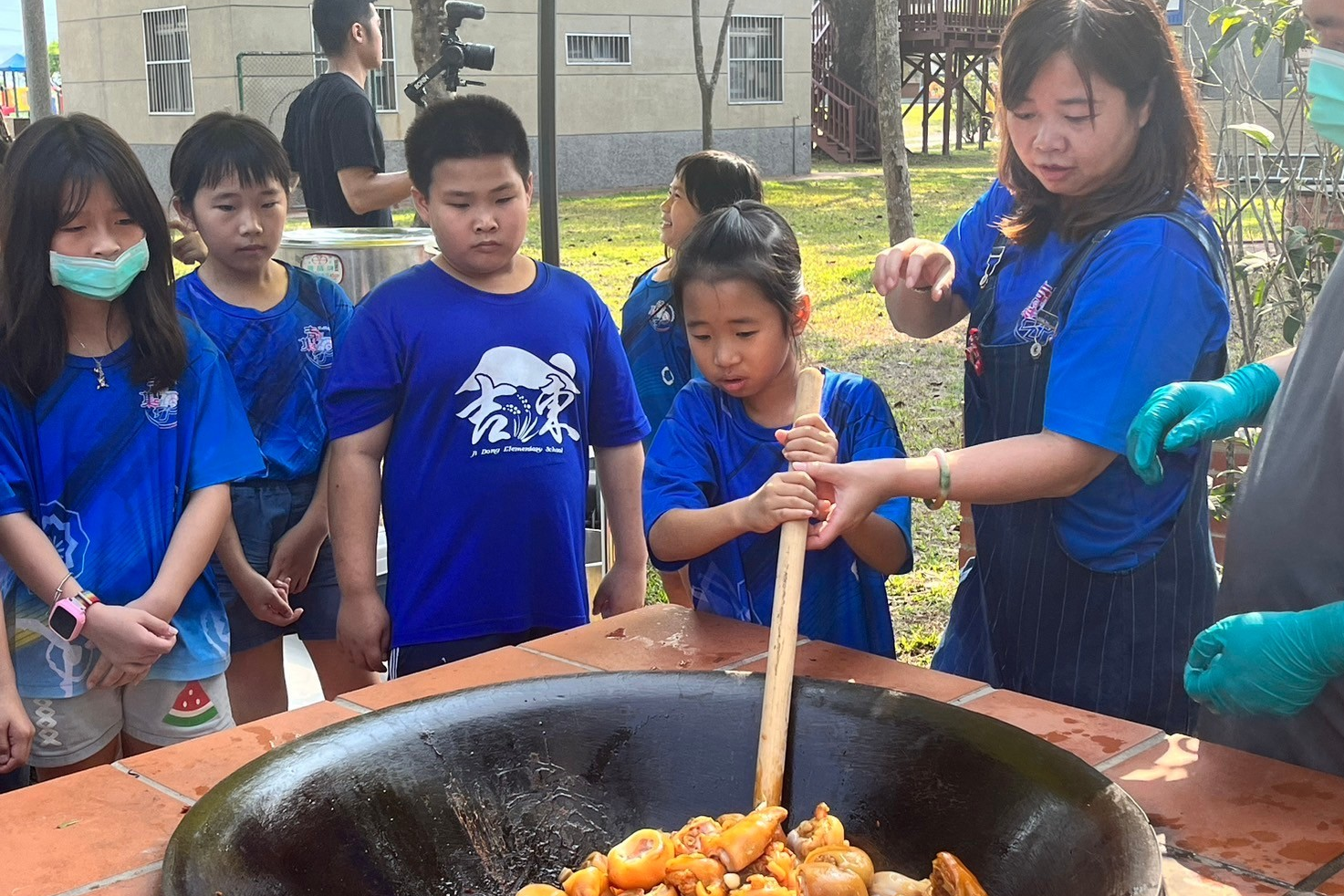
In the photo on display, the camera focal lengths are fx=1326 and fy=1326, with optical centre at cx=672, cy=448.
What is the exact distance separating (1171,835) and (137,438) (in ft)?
6.15

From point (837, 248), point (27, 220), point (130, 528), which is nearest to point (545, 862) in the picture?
point (130, 528)

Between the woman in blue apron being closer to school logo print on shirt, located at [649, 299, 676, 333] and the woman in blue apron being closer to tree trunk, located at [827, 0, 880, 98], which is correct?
school logo print on shirt, located at [649, 299, 676, 333]

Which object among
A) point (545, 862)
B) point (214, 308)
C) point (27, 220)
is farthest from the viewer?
point (214, 308)

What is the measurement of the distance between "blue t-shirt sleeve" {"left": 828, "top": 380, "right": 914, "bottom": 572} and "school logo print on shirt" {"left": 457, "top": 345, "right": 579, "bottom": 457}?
2.07 ft

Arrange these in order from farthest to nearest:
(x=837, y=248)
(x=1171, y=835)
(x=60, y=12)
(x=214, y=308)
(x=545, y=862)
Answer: (x=60, y=12) → (x=837, y=248) → (x=214, y=308) → (x=545, y=862) → (x=1171, y=835)

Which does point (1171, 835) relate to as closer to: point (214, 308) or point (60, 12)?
point (214, 308)

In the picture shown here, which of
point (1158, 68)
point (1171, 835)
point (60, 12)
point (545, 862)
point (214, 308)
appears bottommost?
point (545, 862)

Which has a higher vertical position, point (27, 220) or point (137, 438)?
point (27, 220)

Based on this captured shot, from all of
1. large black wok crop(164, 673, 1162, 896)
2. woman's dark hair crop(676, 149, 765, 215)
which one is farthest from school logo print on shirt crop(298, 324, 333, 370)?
large black wok crop(164, 673, 1162, 896)

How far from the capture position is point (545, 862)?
62.9 inches

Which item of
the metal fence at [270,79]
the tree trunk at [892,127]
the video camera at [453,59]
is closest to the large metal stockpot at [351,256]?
the video camera at [453,59]

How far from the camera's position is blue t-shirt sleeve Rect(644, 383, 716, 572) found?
2.18 metres

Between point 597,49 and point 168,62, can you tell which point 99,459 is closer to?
point 168,62

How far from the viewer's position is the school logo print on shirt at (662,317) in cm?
348
